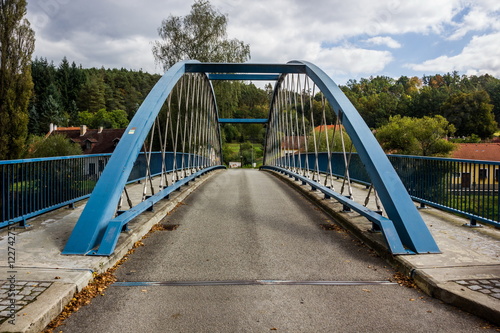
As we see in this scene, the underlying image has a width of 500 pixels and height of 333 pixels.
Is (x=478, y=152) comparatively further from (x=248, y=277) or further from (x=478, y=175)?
(x=248, y=277)

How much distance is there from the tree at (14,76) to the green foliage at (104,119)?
63942 mm

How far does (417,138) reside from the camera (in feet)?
164

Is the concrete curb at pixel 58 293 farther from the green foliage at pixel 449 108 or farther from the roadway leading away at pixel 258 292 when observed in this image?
the green foliage at pixel 449 108

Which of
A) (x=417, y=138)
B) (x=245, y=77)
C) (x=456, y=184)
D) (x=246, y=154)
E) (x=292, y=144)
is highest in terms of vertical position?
(x=245, y=77)

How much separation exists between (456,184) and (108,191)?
5.66m

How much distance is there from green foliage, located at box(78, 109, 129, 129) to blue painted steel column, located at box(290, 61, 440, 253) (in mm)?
84248

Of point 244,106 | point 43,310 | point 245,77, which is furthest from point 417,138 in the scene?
point 43,310

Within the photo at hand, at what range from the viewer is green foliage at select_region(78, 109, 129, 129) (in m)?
84.7

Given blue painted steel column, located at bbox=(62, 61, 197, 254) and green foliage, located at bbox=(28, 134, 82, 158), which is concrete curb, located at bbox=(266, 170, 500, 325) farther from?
green foliage, located at bbox=(28, 134, 82, 158)

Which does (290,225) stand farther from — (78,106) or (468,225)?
(78,106)

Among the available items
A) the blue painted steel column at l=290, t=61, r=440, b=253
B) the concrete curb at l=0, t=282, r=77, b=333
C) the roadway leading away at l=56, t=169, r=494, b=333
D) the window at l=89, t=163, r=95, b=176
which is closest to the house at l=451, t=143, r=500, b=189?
the blue painted steel column at l=290, t=61, r=440, b=253

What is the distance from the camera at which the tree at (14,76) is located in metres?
21.7

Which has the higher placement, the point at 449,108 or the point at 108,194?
the point at 449,108

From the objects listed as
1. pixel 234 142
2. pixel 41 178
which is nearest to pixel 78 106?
pixel 234 142
